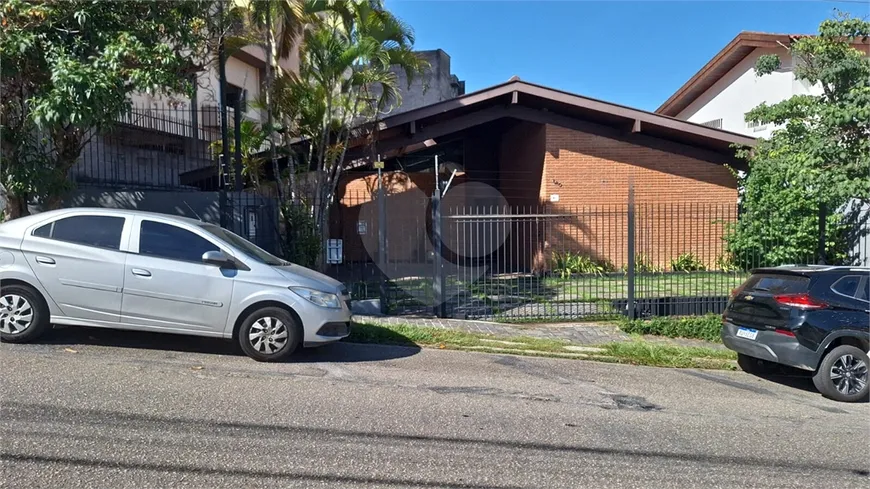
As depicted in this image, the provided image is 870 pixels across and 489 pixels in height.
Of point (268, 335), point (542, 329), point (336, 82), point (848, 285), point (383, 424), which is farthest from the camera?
point (336, 82)

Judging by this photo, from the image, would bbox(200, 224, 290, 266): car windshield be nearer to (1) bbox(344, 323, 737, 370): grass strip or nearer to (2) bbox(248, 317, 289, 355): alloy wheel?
(2) bbox(248, 317, 289, 355): alloy wheel

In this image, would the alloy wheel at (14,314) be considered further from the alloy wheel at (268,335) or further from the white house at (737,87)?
the white house at (737,87)

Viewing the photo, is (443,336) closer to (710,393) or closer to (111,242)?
(710,393)

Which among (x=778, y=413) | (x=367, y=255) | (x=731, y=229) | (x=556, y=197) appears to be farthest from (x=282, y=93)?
(x=778, y=413)

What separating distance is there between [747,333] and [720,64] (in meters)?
16.2

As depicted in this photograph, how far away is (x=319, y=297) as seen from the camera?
7.19 metres

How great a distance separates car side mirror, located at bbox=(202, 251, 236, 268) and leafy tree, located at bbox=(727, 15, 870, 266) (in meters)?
8.14

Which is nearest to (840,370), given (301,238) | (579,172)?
(301,238)

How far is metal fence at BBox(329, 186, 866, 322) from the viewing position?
10828 millimetres

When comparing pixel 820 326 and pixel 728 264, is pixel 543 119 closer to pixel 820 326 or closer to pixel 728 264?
pixel 728 264

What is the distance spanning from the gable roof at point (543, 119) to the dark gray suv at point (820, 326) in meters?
7.82

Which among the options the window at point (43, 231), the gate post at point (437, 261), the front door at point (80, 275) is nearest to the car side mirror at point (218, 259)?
the front door at point (80, 275)

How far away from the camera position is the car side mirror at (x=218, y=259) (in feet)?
22.5

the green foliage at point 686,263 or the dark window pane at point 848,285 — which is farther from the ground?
the green foliage at point 686,263
